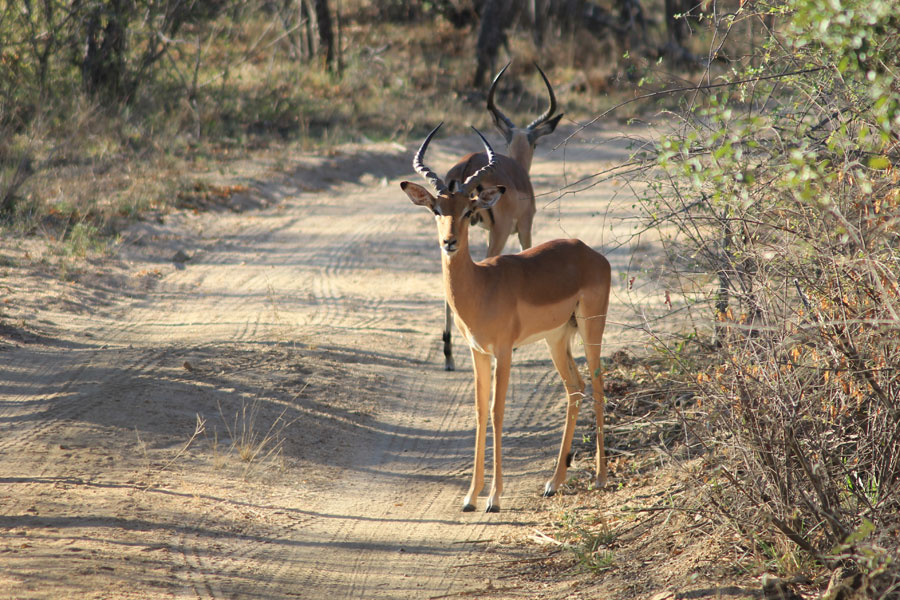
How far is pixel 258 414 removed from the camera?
305 inches

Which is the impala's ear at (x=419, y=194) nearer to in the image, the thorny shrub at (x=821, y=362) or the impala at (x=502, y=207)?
the thorny shrub at (x=821, y=362)

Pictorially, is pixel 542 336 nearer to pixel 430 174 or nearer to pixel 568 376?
pixel 568 376

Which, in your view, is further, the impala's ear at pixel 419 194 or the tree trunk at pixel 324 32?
the tree trunk at pixel 324 32

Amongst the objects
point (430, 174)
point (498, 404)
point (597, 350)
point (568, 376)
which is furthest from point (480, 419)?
point (430, 174)

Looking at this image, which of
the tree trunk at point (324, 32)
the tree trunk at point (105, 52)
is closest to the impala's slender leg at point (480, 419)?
the tree trunk at point (105, 52)

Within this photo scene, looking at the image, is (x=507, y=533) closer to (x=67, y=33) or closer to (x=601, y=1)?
(x=67, y=33)

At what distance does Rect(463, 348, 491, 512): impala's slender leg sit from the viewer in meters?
6.62

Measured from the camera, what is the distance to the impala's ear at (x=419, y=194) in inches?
260

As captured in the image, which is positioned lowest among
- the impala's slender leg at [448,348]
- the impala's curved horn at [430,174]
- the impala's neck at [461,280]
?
the impala's slender leg at [448,348]

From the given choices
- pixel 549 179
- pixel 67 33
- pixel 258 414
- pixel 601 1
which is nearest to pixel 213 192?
pixel 67 33

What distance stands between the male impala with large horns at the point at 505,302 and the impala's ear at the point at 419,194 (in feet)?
0.03

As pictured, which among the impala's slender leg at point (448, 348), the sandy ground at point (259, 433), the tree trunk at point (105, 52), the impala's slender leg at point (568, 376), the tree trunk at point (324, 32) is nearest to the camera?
the sandy ground at point (259, 433)

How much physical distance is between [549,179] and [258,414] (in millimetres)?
11726

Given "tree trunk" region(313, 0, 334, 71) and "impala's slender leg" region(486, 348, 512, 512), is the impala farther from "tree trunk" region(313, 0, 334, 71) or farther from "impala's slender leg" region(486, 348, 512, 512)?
"tree trunk" region(313, 0, 334, 71)
